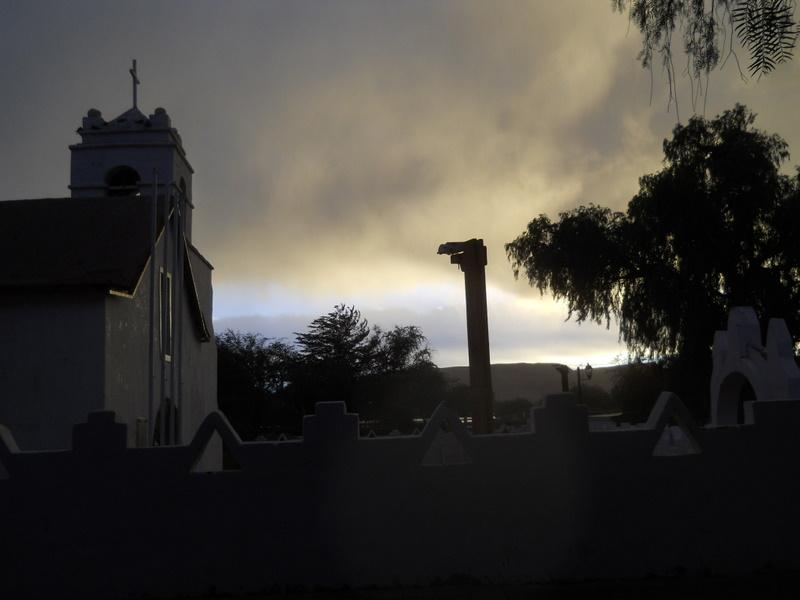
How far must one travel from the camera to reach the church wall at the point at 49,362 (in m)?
14.9

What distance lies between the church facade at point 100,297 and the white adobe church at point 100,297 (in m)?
0.02

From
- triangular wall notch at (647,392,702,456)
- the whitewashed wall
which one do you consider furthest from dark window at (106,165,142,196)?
triangular wall notch at (647,392,702,456)

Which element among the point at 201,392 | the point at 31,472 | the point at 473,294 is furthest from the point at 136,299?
the point at 31,472

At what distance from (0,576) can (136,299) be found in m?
11.0

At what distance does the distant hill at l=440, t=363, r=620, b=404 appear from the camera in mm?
109000

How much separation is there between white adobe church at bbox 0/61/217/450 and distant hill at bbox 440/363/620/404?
85807 mm

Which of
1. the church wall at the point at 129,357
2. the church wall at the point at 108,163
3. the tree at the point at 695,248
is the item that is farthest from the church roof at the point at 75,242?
the tree at the point at 695,248

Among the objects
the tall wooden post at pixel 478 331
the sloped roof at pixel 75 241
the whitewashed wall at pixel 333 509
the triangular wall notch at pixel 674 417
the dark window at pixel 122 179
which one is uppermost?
the dark window at pixel 122 179

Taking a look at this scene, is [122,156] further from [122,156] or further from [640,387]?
[640,387]

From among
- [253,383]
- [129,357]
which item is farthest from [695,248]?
[253,383]

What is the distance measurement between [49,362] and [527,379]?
107027 millimetres

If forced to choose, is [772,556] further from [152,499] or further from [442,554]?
[152,499]

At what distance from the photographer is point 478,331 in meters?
Result: 10.6

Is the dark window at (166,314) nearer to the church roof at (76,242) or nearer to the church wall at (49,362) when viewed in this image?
the church roof at (76,242)
